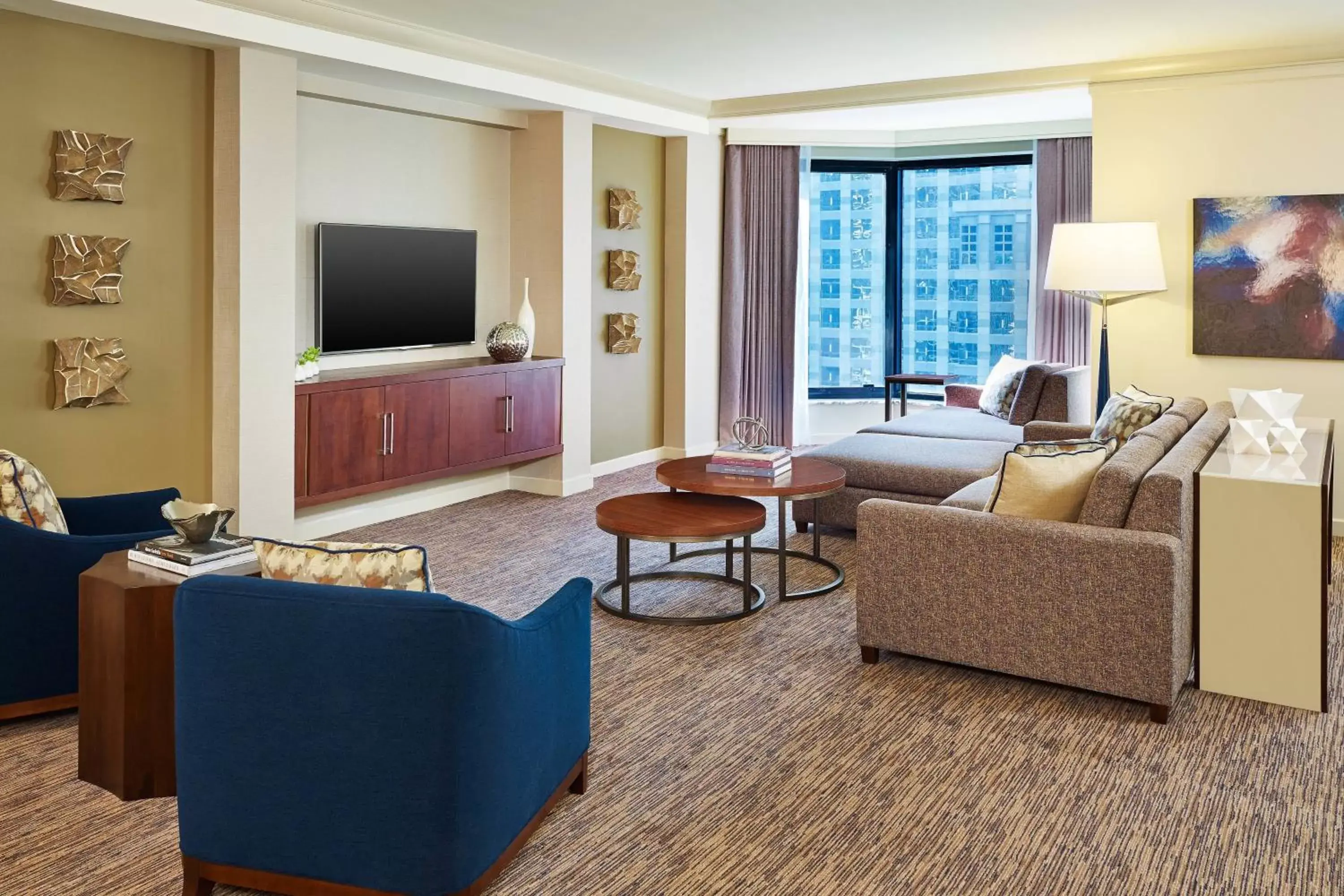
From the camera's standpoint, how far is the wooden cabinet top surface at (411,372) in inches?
207

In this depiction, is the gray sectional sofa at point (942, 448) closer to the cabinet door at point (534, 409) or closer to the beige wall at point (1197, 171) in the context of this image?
the beige wall at point (1197, 171)

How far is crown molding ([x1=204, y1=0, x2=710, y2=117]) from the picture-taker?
485cm

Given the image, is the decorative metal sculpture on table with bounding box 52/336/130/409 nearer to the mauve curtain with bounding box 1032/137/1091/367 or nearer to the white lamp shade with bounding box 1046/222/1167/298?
the white lamp shade with bounding box 1046/222/1167/298

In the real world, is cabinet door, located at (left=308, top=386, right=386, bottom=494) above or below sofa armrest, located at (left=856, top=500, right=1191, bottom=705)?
above

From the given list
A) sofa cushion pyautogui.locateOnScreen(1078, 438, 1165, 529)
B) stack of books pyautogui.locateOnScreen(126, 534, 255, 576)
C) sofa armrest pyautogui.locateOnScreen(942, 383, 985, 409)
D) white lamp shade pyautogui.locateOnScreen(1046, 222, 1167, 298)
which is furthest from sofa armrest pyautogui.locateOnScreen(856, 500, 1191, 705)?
sofa armrest pyautogui.locateOnScreen(942, 383, 985, 409)

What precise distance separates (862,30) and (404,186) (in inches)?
98.9

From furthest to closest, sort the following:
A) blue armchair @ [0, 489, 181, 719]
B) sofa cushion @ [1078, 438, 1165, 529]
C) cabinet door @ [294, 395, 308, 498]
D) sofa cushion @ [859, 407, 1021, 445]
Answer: sofa cushion @ [859, 407, 1021, 445], cabinet door @ [294, 395, 308, 498], sofa cushion @ [1078, 438, 1165, 529], blue armchair @ [0, 489, 181, 719]

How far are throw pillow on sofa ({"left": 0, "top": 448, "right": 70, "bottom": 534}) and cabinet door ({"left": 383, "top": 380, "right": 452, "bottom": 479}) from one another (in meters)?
2.29

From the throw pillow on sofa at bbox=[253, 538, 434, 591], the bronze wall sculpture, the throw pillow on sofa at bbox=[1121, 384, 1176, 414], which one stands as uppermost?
the bronze wall sculpture

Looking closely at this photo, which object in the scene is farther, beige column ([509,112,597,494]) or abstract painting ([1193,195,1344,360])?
beige column ([509,112,597,494])

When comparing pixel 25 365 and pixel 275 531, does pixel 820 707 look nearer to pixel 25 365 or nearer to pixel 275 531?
pixel 275 531

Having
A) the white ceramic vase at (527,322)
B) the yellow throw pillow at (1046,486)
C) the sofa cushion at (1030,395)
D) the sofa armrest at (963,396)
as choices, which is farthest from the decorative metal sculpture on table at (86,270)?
the sofa armrest at (963,396)

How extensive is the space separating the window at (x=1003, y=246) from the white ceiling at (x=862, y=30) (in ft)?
6.96

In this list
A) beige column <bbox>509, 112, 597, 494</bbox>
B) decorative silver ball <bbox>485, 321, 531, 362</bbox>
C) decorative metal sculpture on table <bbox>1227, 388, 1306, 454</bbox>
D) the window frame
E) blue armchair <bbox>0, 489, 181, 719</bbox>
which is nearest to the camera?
blue armchair <bbox>0, 489, 181, 719</bbox>
